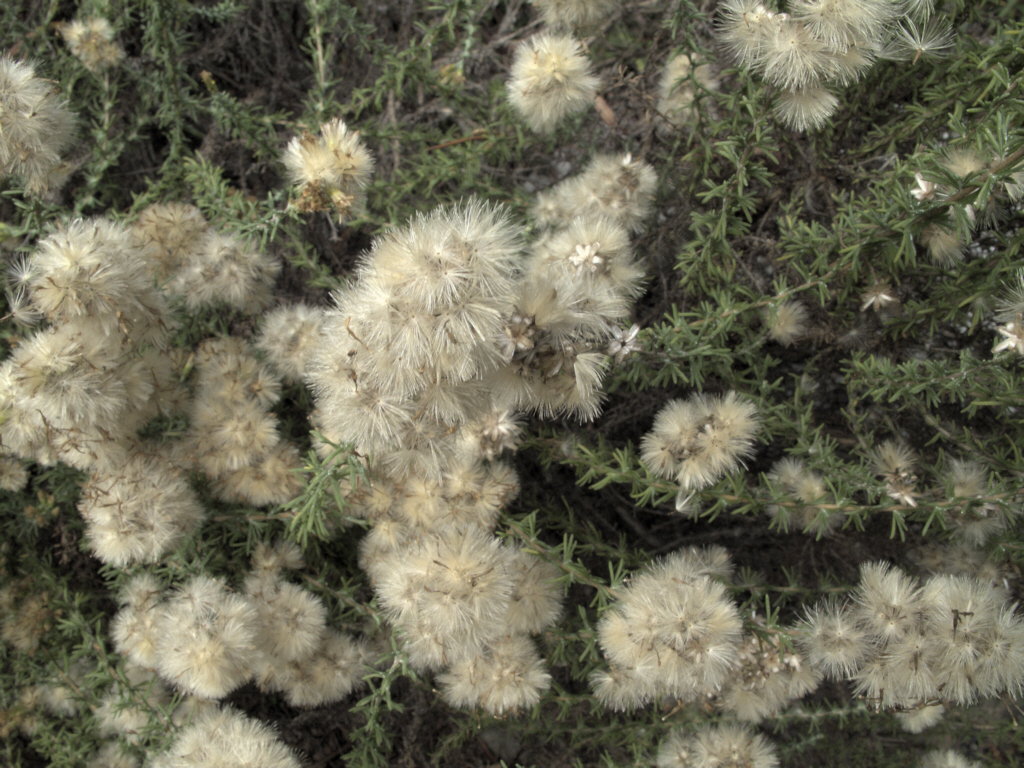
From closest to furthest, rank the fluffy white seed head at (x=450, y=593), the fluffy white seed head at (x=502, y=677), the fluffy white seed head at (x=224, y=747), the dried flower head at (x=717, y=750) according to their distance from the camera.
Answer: the fluffy white seed head at (x=450, y=593) → the fluffy white seed head at (x=224, y=747) → the fluffy white seed head at (x=502, y=677) → the dried flower head at (x=717, y=750)

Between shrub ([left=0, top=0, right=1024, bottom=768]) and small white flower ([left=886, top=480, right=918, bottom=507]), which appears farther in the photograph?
small white flower ([left=886, top=480, right=918, bottom=507])

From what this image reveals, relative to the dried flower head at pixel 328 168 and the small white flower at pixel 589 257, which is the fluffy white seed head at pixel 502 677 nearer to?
the small white flower at pixel 589 257

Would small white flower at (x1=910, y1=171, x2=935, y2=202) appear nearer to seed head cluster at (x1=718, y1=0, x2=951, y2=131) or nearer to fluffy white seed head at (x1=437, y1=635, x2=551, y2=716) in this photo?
seed head cluster at (x1=718, y1=0, x2=951, y2=131)

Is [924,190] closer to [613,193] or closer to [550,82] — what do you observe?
[613,193]

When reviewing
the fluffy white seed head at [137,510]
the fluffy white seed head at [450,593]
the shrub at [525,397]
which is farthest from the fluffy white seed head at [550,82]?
the fluffy white seed head at [137,510]

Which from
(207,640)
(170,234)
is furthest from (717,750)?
(170,234)

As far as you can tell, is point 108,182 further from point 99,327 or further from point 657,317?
point 657,317

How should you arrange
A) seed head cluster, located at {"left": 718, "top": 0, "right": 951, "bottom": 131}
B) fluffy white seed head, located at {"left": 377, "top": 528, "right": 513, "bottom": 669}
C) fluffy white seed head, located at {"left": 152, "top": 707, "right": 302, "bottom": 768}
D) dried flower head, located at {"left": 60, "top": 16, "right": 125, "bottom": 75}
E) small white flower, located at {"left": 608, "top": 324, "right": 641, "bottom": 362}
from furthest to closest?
1. dried flower head, located at {"left": 60, "top": 16, "right": 125, "bottom": 75}
2. fluffy white seed head, located at {"left": 152, "top": 707, "right": 302, "bottom": 768}
3. fluffy white seed head, located at {"left": 377, "top": 528, "right": 513, "bottom": 669}
4. seed head cluster, located at {"left": 718, "top": 0, "right": 951, "bottom": 131}
5. small white flower, located at {"left": 608, "top": 324, "right": 641, "bottom": 362}

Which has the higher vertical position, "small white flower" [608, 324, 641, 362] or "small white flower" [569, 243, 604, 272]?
"small white flower" [608, 324, 641, 362]

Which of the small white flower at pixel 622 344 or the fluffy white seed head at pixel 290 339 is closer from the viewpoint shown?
the small white flower at pixel 622 344

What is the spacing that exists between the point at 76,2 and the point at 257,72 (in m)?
1.05

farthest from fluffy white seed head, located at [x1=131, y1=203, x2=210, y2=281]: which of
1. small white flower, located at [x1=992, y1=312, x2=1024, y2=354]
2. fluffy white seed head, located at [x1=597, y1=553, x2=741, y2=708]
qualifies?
small white flower, located at [x1=992, y1=312, x2=1024, y2=354]

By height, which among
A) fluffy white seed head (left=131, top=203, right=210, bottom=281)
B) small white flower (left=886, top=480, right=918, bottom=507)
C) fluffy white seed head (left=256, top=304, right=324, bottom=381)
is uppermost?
fluffy white seed head (left=131, top=203, right=210, bottom=281)

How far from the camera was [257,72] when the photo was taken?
4.12m
